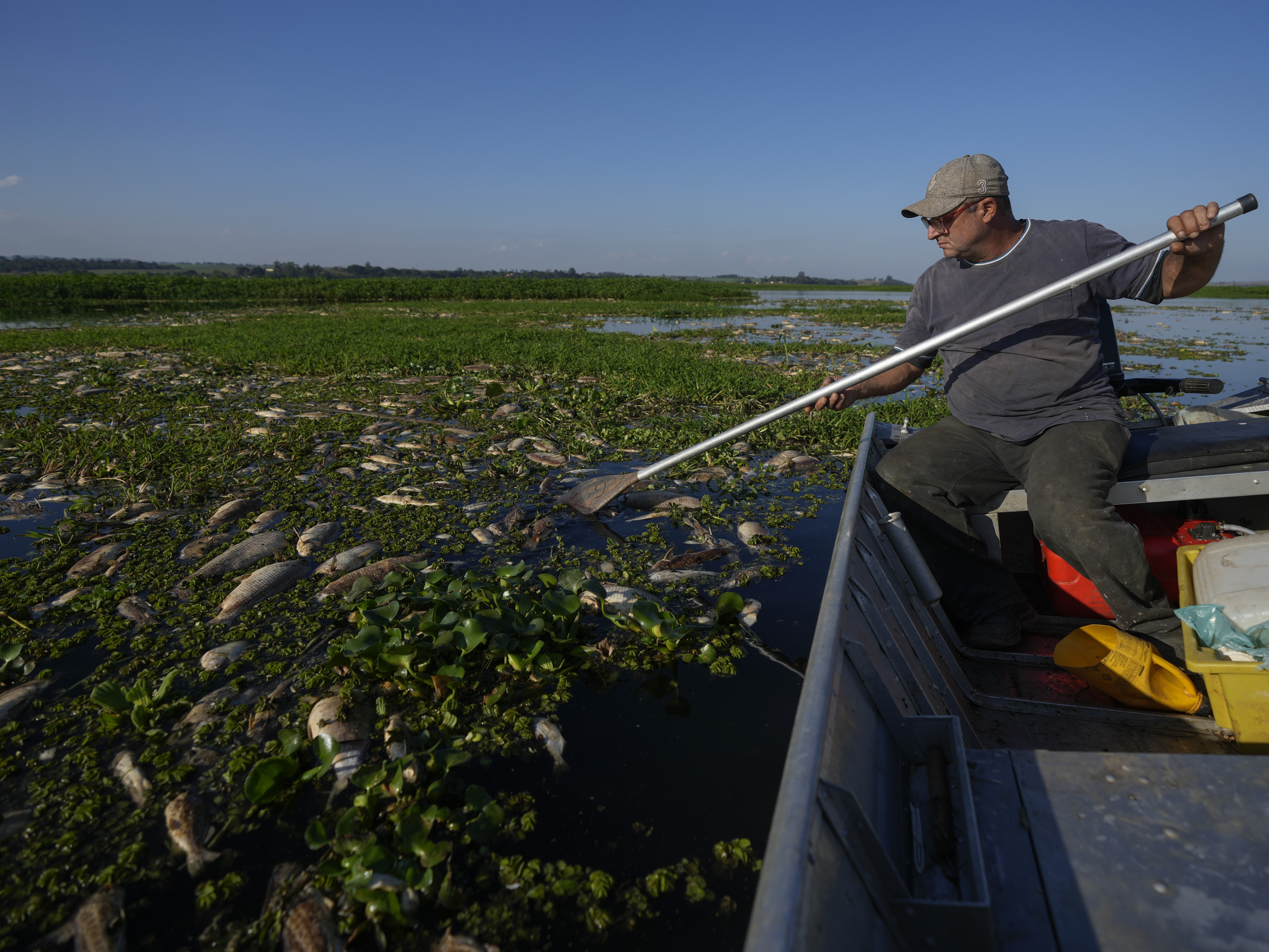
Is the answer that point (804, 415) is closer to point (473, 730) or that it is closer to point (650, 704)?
point (650, 704)

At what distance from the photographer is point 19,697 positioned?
286cm

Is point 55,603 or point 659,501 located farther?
point 659,501

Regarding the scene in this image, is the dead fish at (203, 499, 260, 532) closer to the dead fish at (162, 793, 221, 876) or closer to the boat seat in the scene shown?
the dead fish at (162, 793, 221, 876)

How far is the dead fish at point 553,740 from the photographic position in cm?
259

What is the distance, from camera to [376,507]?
5273 mm

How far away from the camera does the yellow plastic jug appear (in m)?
2.61

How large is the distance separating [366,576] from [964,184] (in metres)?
3.78

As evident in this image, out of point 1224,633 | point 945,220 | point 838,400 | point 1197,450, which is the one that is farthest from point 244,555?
point 1197,450

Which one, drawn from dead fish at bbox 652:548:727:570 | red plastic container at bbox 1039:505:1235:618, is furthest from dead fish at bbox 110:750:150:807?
red plastic container at bbox 1039:505:1235:618

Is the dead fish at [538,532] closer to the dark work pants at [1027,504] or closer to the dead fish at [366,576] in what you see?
the dead fish at [366,576]

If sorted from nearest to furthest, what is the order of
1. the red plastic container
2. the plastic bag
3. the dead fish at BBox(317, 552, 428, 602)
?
the plastic bag, the red plastic container, the dead fish at BBox(317, 552, 428, 602)

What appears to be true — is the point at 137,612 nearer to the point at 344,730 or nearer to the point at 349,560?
the point at 349,560

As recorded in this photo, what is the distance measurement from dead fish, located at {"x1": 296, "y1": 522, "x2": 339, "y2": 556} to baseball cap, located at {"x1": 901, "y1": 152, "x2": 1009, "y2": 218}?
415 centimetres

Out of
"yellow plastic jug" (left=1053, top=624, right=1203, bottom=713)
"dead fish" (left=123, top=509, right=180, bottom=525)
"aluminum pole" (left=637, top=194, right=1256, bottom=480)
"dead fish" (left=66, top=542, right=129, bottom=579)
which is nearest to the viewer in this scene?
"yellow plastic jug" (left=1053, top=624, right=1203, bottom=713)
